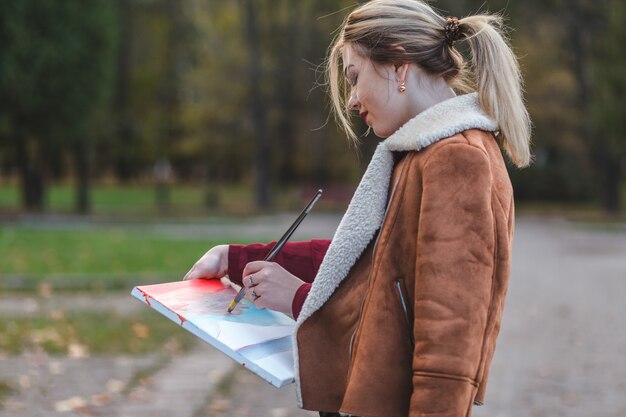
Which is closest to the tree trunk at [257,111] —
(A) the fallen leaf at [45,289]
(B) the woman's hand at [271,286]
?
(A) the fallen leaf at [45,289]

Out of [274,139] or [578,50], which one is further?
[274,139]

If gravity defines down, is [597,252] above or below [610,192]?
above

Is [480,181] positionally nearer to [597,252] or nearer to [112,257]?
[112,257]

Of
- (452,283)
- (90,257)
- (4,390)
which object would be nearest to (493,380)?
(4,390)

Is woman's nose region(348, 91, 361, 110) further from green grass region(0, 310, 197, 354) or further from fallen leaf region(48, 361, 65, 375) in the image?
green grass region(0, 310, 197, 354)

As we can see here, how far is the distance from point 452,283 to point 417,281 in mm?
76

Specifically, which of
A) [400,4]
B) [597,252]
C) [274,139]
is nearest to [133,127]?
[274,139]

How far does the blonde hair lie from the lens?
2197 millimetres

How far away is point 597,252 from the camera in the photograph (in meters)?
20.0

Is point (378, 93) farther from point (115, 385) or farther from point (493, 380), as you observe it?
point (493, 380)

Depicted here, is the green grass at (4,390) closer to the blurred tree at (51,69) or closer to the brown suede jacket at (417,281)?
the brown suede jacket at (417,281)

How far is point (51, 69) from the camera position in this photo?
27359 mm

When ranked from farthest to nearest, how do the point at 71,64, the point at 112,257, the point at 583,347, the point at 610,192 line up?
the point at 610,192 < the point at 71,64 < the point at 112,257 < the point at 583,347

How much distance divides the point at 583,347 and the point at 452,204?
7.07 metres
